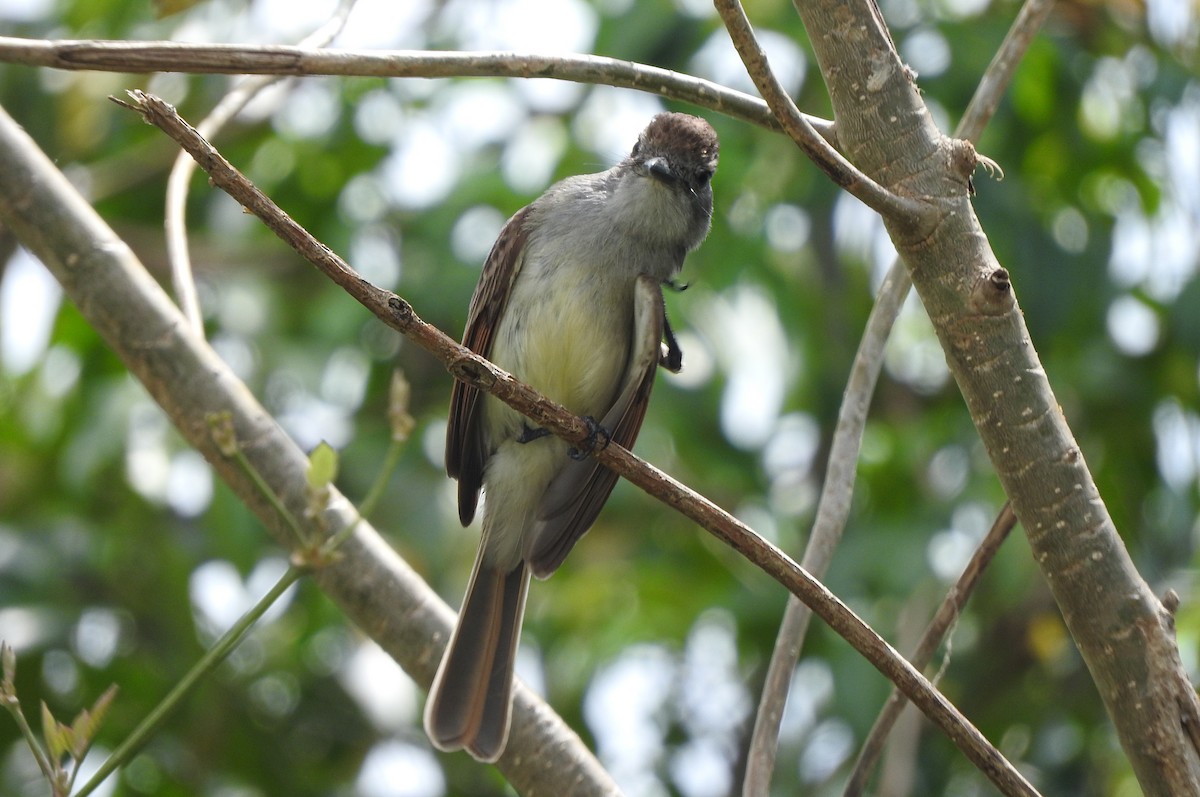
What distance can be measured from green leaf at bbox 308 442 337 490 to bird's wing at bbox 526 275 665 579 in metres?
1.19

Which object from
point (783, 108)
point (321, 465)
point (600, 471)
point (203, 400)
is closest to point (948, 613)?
point (783, 108)

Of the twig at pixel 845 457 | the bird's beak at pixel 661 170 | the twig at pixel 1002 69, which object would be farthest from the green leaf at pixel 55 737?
the bird's beak at pixel 661 170

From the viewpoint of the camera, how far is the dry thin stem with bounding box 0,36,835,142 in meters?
1.80

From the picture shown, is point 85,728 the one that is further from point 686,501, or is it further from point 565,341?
point 565,341

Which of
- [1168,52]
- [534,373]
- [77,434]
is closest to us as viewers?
[534,373]

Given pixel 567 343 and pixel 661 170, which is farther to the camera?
pixel 661 170

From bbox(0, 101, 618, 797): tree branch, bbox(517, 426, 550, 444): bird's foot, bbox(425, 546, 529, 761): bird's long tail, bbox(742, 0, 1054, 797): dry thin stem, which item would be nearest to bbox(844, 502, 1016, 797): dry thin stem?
bbox(742, 0, 1054, 797): dry thin stem

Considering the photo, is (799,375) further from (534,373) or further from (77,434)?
(77,434)

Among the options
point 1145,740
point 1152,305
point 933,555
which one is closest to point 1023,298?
point 1152,305

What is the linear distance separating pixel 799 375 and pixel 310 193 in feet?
6.67

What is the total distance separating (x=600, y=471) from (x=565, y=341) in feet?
1.25

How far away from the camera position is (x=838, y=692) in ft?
13.8

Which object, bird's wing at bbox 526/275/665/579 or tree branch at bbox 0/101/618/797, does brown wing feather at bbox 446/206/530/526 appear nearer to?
bird's wing at bbox 526/275/665/579

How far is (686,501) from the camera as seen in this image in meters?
2.14
